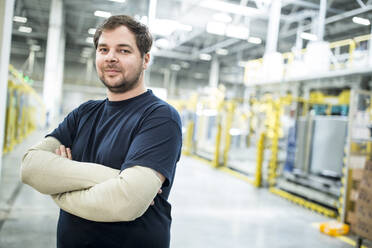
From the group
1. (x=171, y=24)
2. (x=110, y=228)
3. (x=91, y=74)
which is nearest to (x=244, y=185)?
(x=171, y=24)

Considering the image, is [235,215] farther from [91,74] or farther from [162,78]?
[162,78]

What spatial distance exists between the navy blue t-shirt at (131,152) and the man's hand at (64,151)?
54mm

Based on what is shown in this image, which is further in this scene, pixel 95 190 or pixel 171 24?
pixel 171 24

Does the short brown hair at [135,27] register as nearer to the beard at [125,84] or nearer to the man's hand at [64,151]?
the beard at [125,84]

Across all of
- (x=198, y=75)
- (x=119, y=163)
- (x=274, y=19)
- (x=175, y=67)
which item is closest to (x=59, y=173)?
(x=119, y=163)

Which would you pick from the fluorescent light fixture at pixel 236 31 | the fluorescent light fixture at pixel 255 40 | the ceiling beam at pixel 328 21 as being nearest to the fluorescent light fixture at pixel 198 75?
the ceiling beam at pixel 328 21

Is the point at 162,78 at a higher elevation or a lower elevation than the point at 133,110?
higher

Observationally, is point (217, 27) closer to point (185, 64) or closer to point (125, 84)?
point (125, 84)

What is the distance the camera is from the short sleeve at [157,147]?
149 cm

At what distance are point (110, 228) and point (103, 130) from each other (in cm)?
54

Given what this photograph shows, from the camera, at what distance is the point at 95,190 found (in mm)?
1521

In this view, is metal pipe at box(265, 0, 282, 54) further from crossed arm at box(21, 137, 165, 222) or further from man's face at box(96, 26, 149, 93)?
crossed arm at box(21, 137, 165, 222)

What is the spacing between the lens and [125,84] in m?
1.68

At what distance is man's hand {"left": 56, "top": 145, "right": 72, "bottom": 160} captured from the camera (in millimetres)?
1866
